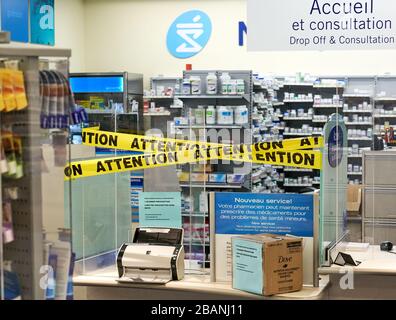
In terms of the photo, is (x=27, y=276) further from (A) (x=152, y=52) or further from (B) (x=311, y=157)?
(A) (x=152, y=52)

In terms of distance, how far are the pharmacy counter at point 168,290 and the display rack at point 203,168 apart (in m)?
0.29

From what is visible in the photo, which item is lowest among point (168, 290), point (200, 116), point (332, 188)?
point (168, 290)

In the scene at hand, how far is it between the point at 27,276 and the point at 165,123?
35.1 feet

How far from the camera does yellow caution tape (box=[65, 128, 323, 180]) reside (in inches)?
197

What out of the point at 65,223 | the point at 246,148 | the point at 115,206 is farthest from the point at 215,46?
the point at 65,223

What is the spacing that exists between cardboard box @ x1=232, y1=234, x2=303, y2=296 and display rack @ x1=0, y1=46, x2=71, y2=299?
1.73 m

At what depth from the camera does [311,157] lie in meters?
5.19

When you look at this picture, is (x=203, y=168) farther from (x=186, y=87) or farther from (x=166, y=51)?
(x=166, y=51)

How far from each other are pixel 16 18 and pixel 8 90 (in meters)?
8.56

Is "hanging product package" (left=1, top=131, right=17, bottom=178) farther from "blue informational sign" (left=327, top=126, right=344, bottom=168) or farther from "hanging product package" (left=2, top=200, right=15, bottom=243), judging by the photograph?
"blue informational sign" (left=327, top=126, right=344, bottom=168)

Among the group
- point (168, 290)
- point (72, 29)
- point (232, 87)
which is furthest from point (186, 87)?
point (168, 290)

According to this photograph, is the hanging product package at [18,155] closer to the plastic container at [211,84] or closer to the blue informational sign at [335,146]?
the blue informational sign at [335,146]

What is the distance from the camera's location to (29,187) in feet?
8.18

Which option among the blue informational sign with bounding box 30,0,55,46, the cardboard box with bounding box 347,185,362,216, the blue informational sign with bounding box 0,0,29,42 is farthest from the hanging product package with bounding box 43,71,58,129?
the blue informational sign with bounding box 30,0,55,46
